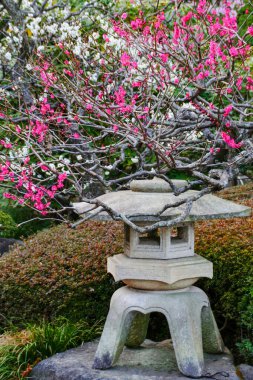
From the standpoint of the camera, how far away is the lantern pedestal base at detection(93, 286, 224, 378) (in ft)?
12.6

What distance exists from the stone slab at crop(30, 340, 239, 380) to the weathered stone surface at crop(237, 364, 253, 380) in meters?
0.05

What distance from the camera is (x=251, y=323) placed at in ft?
13.3

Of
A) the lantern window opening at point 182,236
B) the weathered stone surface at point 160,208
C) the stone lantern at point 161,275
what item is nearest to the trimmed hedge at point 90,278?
the stone lantern at point 161,275

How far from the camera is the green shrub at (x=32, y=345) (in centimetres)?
446

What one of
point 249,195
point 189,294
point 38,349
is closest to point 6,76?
point 249,195

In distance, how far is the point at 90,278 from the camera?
4.90 meters

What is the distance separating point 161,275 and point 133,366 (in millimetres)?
792

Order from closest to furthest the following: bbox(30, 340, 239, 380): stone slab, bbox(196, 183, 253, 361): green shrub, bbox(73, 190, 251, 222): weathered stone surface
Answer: bbox(73, 190, 251, 222): weathered stone surface, bbox(30, 340, 239, 380): stone slab, bbox(196, 183, 253, 361): green shrub

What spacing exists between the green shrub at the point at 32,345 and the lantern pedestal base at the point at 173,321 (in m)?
0.65

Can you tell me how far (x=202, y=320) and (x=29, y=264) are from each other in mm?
1805

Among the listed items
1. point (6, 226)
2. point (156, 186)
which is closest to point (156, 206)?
point (156, 186)

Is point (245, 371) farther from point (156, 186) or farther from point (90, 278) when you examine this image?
point (90, 278)

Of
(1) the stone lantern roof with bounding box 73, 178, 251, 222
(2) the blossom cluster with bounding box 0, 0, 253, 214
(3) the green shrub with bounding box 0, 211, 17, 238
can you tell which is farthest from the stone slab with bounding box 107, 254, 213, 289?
(3) the green shrub with bounding box 0, 211, 17, 238

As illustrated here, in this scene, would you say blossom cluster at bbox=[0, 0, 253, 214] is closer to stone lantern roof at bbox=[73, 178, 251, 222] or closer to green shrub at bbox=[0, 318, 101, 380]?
stone lantern roof at bbox=[73, 178, 251, 222]
